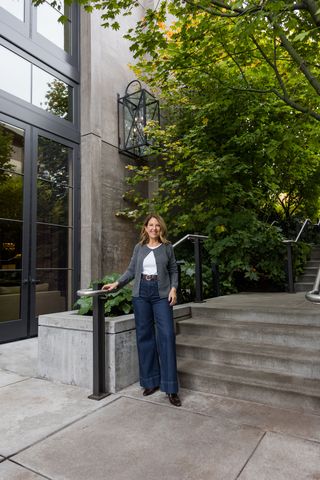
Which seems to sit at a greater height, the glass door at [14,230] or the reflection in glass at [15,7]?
the reflection in glass at [15,7]

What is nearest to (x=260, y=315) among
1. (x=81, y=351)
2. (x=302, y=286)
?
(x=81, y=351)

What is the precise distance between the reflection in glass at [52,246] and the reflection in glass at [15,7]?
13.5 feet

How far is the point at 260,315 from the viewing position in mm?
4273

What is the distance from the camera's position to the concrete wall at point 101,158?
770 cm

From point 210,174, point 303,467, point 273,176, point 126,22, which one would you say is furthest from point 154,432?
point 126,22

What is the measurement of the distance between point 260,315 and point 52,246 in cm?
451

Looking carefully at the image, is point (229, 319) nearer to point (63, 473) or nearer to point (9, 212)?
point (63, 473)

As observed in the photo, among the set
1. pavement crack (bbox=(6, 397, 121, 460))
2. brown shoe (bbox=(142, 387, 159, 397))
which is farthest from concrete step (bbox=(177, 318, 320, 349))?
pavement crack (bbox=(6, 397, 121, 460))

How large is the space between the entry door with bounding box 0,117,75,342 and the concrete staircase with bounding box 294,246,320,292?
5.13 metres

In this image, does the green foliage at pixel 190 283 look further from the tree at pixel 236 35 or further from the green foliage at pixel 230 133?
the tree at pixel 236 35

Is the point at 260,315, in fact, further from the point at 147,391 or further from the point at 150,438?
the point at 150,438

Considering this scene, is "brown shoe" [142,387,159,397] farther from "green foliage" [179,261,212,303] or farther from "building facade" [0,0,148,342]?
"building facade" [0,0,148,342]

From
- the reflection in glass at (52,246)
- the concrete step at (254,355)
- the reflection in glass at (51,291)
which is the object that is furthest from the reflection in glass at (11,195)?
the concrete step at (254,355)

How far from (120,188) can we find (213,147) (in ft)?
8.64
